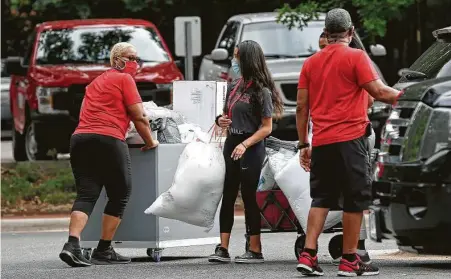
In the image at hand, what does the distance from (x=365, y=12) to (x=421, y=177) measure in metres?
12.1

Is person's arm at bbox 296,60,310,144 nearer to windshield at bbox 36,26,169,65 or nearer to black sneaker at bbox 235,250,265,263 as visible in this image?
black sneaker at bbox 235,250,265,263

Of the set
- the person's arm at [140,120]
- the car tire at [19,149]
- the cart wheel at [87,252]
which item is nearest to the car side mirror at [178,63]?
the car tire at [19,149]

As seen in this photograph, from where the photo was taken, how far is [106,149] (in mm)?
11008

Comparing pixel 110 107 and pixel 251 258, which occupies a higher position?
pixel 110 107

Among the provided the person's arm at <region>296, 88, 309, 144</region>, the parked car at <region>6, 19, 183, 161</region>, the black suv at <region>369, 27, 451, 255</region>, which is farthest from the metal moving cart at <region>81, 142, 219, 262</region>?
the parked car at <region>6, 19, 183, 161</region>

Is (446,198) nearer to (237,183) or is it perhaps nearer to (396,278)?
(396,278)

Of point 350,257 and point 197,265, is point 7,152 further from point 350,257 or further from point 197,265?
point 350,257

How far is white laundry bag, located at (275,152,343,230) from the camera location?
34.6ft

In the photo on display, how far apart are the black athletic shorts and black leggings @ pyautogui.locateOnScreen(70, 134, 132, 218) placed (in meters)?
1.98

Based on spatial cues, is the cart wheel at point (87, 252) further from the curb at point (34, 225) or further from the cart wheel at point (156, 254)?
the curb at point (34, 225)

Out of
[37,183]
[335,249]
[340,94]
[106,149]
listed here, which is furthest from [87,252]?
[37,183]

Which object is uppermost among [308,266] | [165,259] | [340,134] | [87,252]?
[340,134]

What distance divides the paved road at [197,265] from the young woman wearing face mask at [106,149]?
17.0 inches

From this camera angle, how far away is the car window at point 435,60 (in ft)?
29.7
